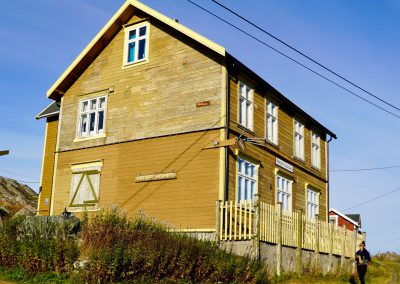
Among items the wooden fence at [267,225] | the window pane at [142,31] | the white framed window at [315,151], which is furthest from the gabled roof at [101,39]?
the white framed window at [315,151]

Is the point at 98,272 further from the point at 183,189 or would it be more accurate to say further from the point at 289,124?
the point at 289,124

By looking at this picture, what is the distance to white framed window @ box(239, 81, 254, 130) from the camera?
23.3 meters

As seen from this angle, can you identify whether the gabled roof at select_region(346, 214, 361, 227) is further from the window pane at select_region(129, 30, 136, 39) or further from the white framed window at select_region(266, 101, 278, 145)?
the window pane at select_region(129, 30, 136, 39)

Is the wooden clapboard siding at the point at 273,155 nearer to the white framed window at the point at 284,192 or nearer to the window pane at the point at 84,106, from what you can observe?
the white framed window at the point at 284,192

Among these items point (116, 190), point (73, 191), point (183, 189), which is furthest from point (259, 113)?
point (73, 191)

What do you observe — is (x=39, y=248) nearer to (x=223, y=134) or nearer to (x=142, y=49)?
(x=223, y=134)

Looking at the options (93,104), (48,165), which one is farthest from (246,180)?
(48,165)

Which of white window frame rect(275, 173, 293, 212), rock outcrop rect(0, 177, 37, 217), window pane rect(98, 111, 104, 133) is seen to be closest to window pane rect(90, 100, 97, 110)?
window pane rect(98, 111, 104, 133)

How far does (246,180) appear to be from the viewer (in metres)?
22.9

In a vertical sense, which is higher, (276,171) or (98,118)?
(98,118)

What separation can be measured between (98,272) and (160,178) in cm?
962

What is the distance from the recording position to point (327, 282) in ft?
66.8

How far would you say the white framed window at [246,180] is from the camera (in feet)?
73.0

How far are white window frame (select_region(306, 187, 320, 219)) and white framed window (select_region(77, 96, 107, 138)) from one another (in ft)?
39.1
